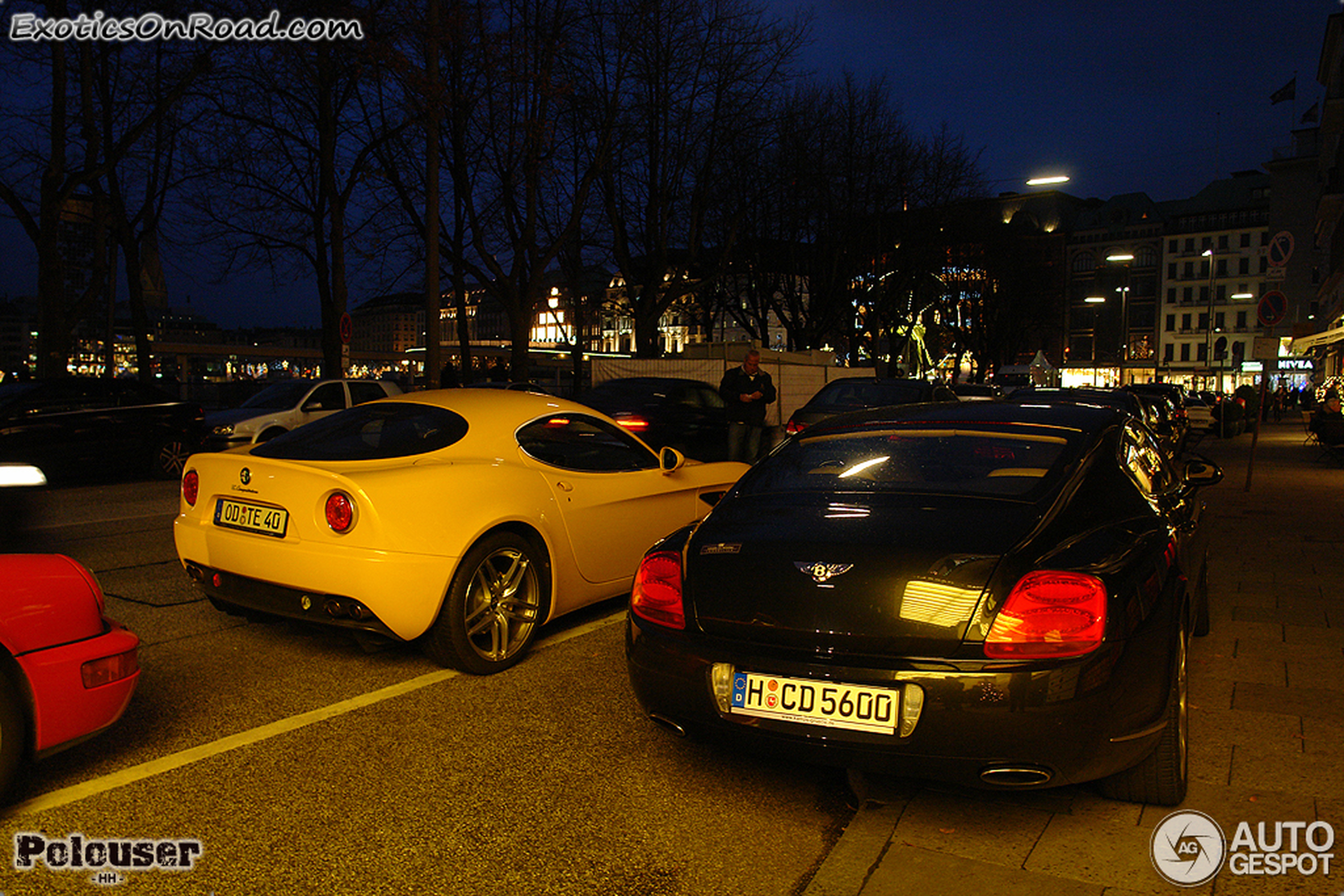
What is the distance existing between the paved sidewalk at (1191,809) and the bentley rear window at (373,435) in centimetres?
282

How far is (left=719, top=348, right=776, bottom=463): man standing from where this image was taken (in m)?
12.4

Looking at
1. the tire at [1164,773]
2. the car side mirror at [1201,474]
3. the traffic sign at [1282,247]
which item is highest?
the traffic sign at [1282,247]

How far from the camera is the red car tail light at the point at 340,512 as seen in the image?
A: 4484mm

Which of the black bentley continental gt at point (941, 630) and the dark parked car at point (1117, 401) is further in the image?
the dark parked car at point (1117, 401)

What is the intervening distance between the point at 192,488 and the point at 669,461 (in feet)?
8.72

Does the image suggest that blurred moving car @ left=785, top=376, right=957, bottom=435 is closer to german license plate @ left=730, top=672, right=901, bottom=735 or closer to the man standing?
the man standing

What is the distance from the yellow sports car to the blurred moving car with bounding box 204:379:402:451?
379 inches

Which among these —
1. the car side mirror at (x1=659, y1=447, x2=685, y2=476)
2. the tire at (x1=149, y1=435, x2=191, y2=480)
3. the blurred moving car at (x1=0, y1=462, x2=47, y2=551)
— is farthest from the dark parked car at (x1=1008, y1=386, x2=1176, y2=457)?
the tire at (x1=149, y1=435, x2=191, y2=480)

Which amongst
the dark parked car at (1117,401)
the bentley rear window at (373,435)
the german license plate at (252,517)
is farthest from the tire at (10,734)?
the dark parked car at (1117,401)

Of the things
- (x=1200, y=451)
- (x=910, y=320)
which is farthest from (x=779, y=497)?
(x=910, y=320)

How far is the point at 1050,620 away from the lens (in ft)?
9.51

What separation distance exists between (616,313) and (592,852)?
3704cm

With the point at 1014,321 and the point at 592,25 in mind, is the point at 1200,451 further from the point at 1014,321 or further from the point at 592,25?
the point at 1014,321

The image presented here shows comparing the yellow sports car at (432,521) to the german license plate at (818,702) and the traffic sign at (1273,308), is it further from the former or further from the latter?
the traffic sign at (1273,308)
